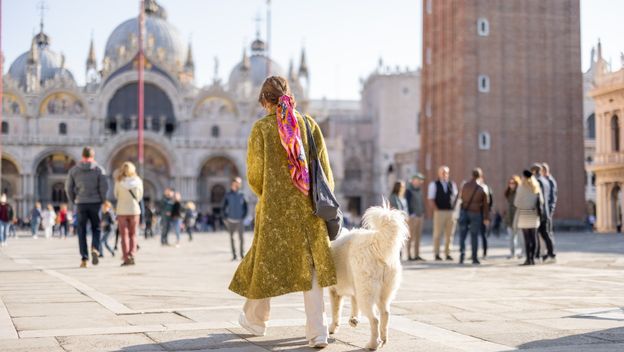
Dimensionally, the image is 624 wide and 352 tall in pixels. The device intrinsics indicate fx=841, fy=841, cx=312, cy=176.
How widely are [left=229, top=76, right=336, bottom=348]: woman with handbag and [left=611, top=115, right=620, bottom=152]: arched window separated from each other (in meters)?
33.3

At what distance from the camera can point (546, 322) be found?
6117 millimetres

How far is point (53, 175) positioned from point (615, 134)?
115ft

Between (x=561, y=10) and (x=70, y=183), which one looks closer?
(x=70, y=183)

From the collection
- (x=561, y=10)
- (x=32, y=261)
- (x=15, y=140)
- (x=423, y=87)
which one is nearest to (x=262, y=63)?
(x=15, y=140)

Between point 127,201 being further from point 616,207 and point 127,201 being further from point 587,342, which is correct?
point 616,207

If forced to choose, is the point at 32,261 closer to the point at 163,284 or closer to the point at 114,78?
the point at 163,284

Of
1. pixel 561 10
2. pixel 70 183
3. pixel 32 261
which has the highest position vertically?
pixel 561 10

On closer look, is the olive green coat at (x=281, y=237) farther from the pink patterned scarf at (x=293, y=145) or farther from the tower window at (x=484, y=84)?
the tower window at (x=484, y=84)

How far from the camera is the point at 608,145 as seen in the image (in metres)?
36.8

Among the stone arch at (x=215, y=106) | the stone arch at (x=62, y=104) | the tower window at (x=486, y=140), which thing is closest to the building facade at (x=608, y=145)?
the tower window at (x=486, y=140)

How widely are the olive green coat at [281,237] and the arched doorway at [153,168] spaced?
164 feet

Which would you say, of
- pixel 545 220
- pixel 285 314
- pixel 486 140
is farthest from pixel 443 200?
pixel 486 140

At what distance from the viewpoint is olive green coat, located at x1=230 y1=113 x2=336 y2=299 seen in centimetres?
543

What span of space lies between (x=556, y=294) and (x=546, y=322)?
2294mm
